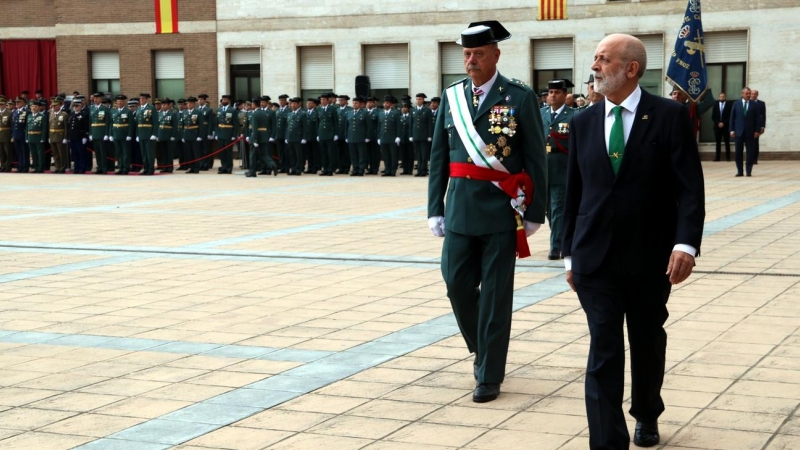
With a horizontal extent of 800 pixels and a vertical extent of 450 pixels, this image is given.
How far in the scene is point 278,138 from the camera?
2966 cm

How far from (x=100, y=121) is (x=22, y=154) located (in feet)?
10.2

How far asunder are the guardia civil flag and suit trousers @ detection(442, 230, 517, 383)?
15497mm

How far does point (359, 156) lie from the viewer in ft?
94.6

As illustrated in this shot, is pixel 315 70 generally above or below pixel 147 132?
above

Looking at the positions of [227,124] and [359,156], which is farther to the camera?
[227,124]

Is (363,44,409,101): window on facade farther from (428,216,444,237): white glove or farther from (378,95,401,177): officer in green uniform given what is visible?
(428,216,444,237): white glove

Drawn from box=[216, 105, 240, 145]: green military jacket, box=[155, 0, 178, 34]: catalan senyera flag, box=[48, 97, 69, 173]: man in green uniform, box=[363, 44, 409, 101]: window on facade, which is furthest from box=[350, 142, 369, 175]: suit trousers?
box=[155, 0, 178, 34]: catalan senyera flag

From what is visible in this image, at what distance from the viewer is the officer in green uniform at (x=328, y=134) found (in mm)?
29078

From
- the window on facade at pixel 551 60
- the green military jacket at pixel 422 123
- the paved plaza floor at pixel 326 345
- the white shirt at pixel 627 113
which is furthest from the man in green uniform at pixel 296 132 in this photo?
the white shirt at pixel 627 113

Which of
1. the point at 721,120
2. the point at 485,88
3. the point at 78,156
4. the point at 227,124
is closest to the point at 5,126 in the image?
the point at 78,156

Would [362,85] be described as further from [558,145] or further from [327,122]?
[558,145]

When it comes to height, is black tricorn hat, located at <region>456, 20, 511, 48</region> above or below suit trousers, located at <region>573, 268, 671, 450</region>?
above

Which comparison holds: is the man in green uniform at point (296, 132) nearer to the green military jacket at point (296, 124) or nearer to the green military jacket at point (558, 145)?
the green military jacket at point (296, 124)

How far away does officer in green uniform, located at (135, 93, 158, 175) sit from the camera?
2973cm
